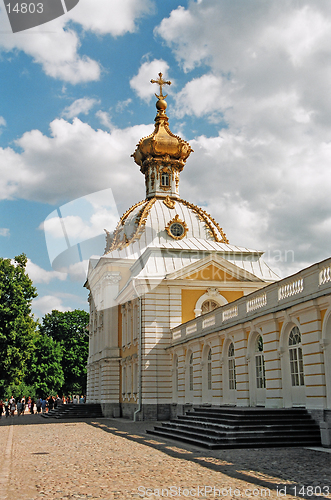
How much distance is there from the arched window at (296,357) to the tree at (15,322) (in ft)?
77.7

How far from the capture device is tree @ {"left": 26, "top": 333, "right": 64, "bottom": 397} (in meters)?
57.2

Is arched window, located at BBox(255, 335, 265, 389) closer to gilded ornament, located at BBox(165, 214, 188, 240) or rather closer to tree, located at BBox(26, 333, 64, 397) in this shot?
gilded ornament, located at BBox(165, 214, 188, 240)

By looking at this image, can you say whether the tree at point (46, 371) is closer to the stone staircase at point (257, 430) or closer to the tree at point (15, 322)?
the tree at point (15, 322)

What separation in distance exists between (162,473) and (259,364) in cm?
827

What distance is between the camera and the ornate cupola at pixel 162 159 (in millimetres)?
43969

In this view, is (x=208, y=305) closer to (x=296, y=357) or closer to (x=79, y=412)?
(x=79, y=412)

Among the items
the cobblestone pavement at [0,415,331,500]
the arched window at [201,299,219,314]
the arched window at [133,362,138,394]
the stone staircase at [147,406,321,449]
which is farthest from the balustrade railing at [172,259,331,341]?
the arched window at [133,362,138,394]

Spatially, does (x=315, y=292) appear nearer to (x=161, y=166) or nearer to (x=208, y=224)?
(x=208, y=224)

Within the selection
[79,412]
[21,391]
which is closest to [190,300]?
[79,412]

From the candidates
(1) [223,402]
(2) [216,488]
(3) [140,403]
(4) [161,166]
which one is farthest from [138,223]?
(2) [216,488]

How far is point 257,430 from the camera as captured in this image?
13.4 meters

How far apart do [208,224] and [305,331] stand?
2529 centimetres

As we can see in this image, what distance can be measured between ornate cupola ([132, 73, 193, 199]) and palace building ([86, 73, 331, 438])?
89 millimetres

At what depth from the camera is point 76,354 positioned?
62.8m
